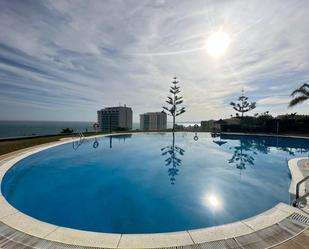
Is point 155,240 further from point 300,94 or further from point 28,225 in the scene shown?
point 300,94

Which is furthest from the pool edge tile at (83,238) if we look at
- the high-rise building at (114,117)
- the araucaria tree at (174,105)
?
the high-rise building at (114,117)

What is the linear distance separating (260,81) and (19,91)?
81.5 ft

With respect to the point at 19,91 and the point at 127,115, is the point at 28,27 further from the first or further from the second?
the point at 127,115

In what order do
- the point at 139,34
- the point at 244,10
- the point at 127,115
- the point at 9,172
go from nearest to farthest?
the point at 9,172 < the point at 244,10 < the point at 139,34 < the point at 127,115

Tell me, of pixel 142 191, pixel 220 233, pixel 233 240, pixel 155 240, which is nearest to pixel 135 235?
pixel 155 240

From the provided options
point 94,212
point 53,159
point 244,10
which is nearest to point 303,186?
point 94,212

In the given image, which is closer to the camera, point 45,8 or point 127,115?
point 45,8

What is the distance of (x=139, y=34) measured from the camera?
903cm

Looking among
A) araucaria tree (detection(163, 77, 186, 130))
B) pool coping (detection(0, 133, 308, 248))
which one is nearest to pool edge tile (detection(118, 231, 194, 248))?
pool coping (detection(0, 133, 308, 248))

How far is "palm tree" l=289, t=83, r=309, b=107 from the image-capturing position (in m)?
14.3

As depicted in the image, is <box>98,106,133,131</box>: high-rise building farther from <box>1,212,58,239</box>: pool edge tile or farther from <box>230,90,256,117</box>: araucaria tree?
<box>1,212,58,239</box>: pool edge tile

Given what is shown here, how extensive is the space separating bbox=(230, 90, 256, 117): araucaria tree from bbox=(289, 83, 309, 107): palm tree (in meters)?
9.35

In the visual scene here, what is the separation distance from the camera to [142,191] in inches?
206

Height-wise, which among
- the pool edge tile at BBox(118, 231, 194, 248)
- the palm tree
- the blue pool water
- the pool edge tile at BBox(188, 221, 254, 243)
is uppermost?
the palm tree
